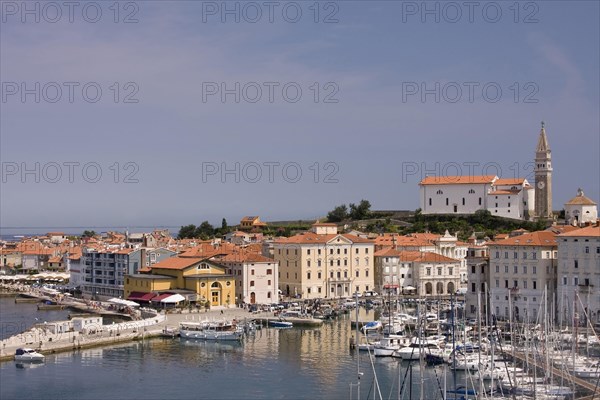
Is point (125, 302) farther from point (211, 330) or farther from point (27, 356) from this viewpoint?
point (27, 356)

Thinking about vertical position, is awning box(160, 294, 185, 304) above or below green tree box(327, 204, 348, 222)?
below

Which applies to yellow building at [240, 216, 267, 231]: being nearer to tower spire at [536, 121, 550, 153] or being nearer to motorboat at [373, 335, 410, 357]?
tower spire at [536, 121, 550, 153]

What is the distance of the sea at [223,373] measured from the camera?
82.1 ft

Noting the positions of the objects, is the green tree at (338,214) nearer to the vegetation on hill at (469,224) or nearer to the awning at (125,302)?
the vegetation on hill at (469,224)

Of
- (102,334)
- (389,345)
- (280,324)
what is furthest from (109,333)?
(389,345)

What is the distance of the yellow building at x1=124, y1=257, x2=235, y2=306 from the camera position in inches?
1693

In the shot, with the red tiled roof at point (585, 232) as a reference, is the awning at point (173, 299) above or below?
below

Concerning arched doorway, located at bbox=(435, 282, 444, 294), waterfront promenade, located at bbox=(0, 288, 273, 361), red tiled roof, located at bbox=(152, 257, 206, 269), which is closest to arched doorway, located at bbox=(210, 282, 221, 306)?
waterfront promenade, located at bbox=(0, 288, 273, 361)

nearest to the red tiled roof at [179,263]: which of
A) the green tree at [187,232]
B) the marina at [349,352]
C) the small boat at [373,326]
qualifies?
the marina at [349,352]

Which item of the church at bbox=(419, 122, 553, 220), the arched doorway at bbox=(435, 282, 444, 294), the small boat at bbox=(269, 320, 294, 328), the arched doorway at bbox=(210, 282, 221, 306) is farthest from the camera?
the church at bbox=(419, 122, 553, 220)

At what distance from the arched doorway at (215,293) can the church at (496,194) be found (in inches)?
1232

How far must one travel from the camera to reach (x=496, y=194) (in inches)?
2729

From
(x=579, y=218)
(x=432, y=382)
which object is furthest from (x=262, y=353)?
(x=579, y=218)

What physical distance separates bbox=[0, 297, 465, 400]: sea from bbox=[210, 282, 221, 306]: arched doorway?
302 inches
